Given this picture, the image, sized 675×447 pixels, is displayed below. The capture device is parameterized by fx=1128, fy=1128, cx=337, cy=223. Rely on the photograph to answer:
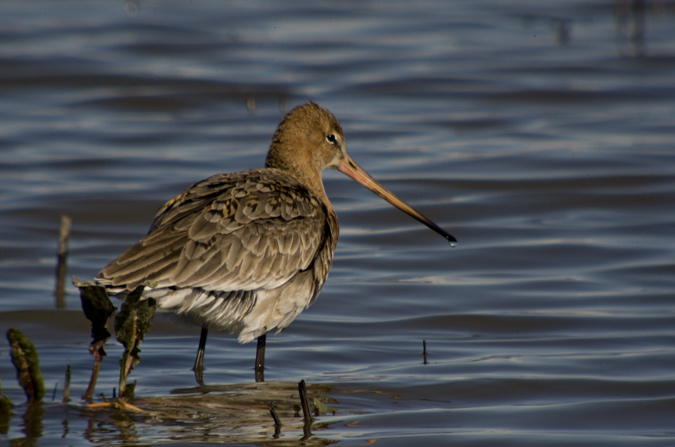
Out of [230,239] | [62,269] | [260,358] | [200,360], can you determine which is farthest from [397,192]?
[230,239]

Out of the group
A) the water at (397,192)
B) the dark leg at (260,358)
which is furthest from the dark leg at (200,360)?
the dark leg at (260,358)

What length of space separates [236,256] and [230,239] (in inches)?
4.2

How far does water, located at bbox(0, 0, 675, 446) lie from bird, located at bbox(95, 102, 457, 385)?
1.36 ft

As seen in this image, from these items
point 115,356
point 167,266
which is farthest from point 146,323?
point 115,356

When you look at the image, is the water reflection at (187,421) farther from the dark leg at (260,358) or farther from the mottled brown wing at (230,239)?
the mottled brown wing at (230,239)

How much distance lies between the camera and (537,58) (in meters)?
15.1

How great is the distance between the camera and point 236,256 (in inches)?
228

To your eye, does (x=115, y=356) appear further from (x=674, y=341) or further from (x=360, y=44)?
(x=360, y=44)

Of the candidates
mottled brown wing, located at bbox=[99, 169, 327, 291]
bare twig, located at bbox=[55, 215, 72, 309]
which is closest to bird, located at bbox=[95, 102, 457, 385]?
mottled brown wing, located at bbox=[99, 169, 327, 291]

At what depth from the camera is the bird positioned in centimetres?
545

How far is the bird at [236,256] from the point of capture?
5.45 m

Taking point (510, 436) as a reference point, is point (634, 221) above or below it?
above

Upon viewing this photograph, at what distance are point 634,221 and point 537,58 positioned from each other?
19.3 ft

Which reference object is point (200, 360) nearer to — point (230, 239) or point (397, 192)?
point (230, 239)
